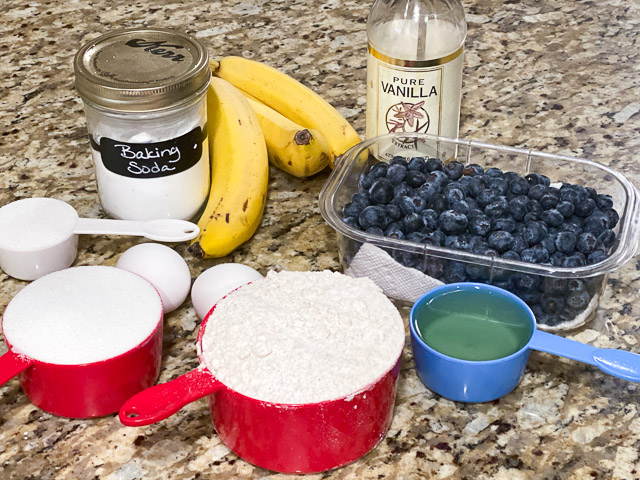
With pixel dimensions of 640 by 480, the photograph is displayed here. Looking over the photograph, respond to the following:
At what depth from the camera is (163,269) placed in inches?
35.5

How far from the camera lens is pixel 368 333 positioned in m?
0.78

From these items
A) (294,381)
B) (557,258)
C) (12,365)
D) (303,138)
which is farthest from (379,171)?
(12,365)

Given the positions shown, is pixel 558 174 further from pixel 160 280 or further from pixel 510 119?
pixel 160 280

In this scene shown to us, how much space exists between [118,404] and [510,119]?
2.37 feet

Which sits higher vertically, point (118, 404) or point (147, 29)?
point (147, 29)

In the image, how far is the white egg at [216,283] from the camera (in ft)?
2.90

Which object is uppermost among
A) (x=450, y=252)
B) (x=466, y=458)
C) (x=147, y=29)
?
(x=147, y=29)

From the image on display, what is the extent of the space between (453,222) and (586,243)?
0.13 meters

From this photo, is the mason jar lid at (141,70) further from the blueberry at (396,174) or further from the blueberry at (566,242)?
the blueberry at (566,242)

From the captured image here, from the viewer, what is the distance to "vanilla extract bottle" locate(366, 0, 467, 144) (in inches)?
38.8

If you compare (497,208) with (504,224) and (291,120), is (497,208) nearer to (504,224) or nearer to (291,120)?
(504,224)

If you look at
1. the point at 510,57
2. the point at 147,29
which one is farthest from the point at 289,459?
the point at 510,57

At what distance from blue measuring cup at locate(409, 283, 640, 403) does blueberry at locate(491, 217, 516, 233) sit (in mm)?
71

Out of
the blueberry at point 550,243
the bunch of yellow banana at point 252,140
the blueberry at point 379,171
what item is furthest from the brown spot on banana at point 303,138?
the blueberry at point 550,243
